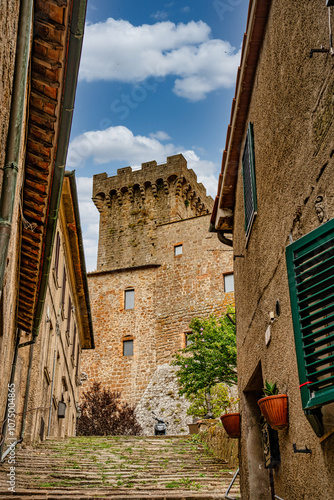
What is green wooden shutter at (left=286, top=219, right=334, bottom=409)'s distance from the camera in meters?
3.13

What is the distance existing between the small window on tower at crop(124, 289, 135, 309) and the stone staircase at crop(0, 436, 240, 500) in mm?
17976

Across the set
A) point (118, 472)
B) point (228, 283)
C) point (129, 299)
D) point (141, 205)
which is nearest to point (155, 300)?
point (129, 299)

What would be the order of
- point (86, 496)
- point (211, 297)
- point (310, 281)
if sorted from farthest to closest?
point (211, 297) → point (86, 496) → point (310, 281)

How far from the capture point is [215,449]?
38.8 ft

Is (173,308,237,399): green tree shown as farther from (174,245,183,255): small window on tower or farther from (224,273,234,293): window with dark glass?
(174,245,183,255): small window on tower

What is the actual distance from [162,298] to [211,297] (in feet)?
9.84

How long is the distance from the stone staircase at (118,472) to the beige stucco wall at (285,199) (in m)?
2.37

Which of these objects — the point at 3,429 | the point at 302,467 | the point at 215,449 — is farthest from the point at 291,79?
the point at 215,449

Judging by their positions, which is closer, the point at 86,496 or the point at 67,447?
the point at 86,496

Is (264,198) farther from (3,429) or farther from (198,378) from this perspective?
(198,378)

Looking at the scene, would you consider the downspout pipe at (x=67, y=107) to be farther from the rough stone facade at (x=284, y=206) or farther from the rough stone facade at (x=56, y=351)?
the rough stone facade at (x=56, y=351)

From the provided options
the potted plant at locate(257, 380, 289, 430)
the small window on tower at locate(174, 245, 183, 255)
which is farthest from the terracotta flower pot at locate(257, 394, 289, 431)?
the small window on tower at locate(174, 245, 183, 255)

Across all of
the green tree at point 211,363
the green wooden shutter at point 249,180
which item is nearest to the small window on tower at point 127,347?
the green tree at point 211,363

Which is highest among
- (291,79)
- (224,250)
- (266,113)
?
(224,250)
